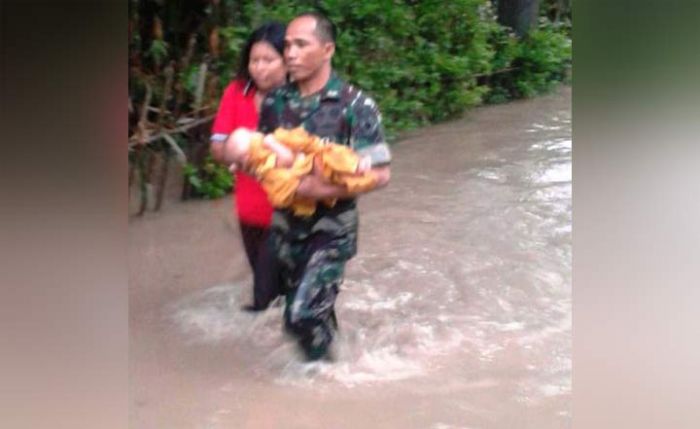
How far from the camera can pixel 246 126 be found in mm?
4715

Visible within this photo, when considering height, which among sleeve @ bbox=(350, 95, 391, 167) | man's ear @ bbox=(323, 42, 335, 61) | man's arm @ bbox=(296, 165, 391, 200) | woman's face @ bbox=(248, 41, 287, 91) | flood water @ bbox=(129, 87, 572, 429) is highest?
man's ear @ bbox=(323, 42, 335, 61)

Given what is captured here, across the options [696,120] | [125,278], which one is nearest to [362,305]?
[125,278]

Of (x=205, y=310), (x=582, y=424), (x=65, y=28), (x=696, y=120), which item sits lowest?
(x=582, y=424)

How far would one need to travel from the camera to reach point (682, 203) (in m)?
4.75

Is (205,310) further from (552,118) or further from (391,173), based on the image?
(552,118)

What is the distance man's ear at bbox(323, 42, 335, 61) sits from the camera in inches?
186

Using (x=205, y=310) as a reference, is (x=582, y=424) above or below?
below

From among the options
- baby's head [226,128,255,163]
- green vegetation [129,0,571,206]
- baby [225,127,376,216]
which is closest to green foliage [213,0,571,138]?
green vegetation [129,0,571,206]

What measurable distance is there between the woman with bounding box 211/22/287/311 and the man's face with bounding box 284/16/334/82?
0.04 metres

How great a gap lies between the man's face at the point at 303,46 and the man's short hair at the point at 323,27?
0.01m

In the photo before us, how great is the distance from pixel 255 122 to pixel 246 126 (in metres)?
0.05

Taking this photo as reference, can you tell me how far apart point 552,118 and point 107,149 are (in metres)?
2.14

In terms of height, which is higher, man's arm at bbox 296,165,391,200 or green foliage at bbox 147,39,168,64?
green foliage at bbox 147,39,168,64

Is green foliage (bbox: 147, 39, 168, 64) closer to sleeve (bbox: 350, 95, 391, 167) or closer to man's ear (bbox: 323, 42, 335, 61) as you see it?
man's ear (bbox: 323, 42, 335, 61)
